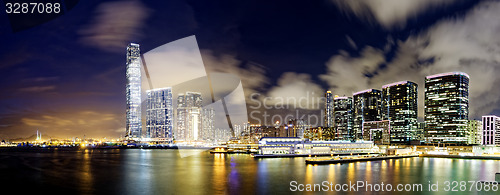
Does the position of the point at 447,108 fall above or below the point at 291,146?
above

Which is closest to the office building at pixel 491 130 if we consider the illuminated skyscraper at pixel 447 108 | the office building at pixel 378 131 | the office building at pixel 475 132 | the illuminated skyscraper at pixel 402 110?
the office building at pixel 475 132

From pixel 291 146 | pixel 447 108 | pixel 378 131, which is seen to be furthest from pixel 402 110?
pixel 291 146

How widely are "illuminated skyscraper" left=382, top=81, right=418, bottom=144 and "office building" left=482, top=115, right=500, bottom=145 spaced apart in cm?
2717

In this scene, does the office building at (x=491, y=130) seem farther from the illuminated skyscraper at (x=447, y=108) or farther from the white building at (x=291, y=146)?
the white building at (x=291, y=146)

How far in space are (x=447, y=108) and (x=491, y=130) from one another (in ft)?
93.9

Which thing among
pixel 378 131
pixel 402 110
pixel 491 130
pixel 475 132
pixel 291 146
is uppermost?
pixel 402 110

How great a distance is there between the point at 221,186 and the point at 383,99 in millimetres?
155542

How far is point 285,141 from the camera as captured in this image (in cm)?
9544

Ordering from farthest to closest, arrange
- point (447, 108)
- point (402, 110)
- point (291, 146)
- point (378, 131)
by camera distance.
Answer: point (378, 131)
point (402, 110)
point (447, 108)
point (291, 146)

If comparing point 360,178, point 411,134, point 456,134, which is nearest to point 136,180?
point 360,178

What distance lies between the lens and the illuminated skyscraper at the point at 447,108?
13388 centimetres

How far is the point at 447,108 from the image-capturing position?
449 ft

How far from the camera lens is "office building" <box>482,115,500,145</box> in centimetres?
14650

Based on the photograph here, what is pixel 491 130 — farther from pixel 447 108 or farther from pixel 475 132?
pixel 447 108
